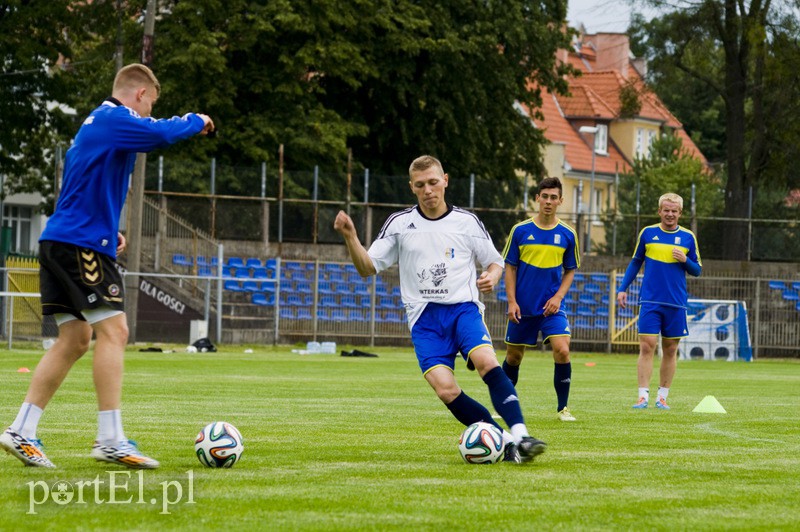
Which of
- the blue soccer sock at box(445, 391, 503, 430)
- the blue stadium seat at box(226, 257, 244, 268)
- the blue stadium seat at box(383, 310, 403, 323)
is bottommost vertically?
the blue stadium seat at box(383, 310, 403, 323)

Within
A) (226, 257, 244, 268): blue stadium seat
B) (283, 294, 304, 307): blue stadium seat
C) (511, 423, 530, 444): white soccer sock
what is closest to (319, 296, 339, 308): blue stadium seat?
(283, 294, 304, 307): blue stadium seat

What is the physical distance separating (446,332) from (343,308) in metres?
24.9

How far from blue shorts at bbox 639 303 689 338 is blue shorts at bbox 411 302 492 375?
5689mm

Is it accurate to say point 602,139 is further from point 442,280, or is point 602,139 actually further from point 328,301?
point 442,280

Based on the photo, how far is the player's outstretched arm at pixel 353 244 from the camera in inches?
315

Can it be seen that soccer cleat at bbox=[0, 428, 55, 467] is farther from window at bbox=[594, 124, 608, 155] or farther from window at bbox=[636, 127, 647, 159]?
window at bbox=[636, 127, 647, 159]

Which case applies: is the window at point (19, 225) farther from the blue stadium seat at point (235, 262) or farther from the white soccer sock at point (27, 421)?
the white soccer sock at point (27, 421)

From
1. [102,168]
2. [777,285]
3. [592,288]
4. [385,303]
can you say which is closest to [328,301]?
[385,303]

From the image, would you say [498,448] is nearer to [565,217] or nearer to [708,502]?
[708,502]

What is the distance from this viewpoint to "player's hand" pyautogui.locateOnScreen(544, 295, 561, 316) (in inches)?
469

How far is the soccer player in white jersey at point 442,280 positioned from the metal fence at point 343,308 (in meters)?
22.8

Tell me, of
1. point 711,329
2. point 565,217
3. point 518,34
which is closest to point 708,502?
point 711,329

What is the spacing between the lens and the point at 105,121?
25.0ft

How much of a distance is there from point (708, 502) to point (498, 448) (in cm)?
183
